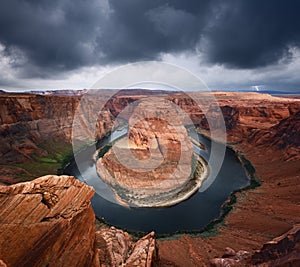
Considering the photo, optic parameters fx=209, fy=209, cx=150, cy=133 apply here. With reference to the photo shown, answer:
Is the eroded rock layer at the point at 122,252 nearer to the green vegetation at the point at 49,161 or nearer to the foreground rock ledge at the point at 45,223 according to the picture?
the foreground rock ledge at the point at 45,223

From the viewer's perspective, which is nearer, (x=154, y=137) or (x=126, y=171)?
(x=126, y=171)

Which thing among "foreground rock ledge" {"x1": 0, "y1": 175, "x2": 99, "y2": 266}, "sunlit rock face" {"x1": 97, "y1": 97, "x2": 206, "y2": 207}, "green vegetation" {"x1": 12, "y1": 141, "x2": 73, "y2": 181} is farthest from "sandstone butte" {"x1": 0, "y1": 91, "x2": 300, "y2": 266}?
"sunlit rock face" {"x1": 97, "y1": 97, "x2": 206, "y2": 207}

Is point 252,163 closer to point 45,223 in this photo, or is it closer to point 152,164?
point 152,164

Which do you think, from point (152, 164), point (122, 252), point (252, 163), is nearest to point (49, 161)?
point (152, 164)

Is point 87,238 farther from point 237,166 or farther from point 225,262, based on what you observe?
point 237,166

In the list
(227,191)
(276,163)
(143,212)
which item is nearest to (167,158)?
(143,212)

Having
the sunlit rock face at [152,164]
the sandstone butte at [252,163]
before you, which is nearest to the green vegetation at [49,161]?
the sandstone butte at [252,163]

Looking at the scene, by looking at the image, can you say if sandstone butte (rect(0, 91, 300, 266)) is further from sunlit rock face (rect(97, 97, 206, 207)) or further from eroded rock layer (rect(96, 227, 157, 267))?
sunlit rock face (rect(97, 97, 206, 207))
